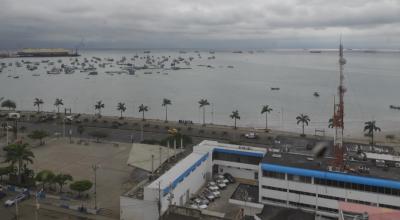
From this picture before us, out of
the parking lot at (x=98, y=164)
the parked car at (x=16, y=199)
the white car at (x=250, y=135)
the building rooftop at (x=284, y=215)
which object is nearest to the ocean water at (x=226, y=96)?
the white car at (x=250, y=135)

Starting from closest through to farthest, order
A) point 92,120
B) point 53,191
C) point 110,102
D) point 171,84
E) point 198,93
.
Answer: point 53,191 → point 92,120 → point 110,102 → point 198,93 → point 171,84

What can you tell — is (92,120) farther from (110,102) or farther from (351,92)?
(351,92)

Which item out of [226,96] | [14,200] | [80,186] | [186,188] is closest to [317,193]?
[186,188]

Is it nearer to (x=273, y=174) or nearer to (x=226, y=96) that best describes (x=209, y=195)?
(x=273, y=174)

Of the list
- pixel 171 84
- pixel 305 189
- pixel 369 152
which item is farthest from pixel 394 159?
pixel 171 84

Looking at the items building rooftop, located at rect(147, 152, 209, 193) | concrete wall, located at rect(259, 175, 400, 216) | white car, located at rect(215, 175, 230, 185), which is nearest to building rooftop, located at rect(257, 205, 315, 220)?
concrete wall, located at rect(259, 175, 400, 216)

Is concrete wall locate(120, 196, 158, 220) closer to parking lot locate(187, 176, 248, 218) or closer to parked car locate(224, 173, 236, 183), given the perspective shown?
parking lot locate(187, 176, 248, 218)
